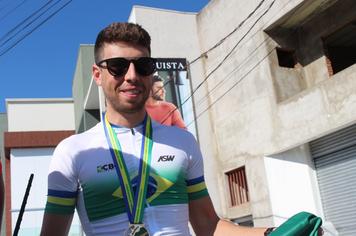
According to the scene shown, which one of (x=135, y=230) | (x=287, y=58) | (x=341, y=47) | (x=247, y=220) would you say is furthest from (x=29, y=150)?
(x=135, y=230)

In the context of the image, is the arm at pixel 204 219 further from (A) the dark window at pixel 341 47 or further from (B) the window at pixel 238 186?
(B) the window at pixel 238 186

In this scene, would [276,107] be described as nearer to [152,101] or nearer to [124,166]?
[152,101]

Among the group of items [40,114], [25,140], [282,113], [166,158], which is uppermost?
[40,114]

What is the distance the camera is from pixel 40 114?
30547 millimetres

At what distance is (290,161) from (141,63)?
42.6ft

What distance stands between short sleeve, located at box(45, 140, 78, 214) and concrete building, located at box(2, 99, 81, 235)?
2417cm

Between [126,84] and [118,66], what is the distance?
0.29 ft

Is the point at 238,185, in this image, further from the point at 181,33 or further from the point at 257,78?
the point at 181,33

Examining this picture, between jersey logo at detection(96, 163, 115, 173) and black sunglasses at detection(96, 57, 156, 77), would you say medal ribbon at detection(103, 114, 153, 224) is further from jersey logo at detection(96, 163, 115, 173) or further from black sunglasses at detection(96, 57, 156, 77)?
black sunglasses at detection(96, 57, 156, 77)

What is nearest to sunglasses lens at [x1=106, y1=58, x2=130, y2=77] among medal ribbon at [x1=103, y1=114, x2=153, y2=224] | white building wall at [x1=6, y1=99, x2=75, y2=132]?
medal ribbon at [x1=103, y1=114, x2=153, y2=224]

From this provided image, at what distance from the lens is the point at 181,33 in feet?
60.5

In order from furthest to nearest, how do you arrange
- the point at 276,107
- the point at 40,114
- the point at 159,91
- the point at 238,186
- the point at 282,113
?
1. the point at 40,114
2. the point at 238,186
3. the point at 159,91
4. the point at 276,107
5. the point at 282,113

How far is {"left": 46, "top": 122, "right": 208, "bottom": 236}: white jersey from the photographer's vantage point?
7.38 feet

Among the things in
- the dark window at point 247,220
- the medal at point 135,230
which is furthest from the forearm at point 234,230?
the dark window at point 247,220
